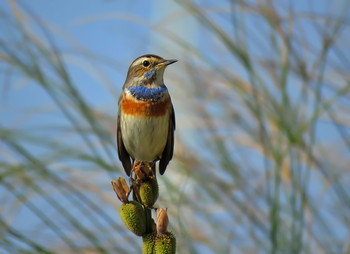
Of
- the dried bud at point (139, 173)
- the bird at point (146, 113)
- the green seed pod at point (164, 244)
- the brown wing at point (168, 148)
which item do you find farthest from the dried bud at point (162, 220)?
the brown wing at point (168, 148)

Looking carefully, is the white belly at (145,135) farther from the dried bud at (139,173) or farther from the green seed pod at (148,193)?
the green seed pod at (148,193)

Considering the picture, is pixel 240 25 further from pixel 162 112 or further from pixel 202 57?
pixel 162 112

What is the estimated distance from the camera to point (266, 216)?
4164 millimetres

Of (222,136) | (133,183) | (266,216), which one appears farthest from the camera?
(222,136)

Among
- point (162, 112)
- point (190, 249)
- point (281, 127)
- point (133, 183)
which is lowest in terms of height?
point (133, 183)

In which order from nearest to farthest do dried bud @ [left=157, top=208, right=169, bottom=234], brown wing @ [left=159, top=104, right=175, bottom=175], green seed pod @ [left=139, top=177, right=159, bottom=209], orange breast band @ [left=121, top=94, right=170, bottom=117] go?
dried bud @ [left=157, top=208, right=169, bottom=234] → green seed pod @ [left=139, top=177, right=159, bottom=209] → orange breast band @ [left=121, top=94, right=170, bottom=117] → brown wing @ [left=159, top=104, right=175, bottom=175]

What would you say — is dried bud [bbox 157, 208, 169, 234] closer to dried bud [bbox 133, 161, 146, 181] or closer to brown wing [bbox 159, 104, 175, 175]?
dried bud [bbox 133, 161, 146, 181]

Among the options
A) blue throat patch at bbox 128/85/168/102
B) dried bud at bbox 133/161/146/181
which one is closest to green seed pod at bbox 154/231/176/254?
dried bud at bbox 133/161/146/181

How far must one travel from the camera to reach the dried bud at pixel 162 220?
6.63 ft

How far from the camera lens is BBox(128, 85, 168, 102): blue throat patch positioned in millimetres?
2971

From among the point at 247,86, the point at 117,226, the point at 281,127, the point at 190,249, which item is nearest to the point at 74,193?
the point at 117,226

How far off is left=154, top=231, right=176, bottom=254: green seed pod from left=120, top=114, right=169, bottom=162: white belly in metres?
0.94

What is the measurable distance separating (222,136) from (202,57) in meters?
0.63

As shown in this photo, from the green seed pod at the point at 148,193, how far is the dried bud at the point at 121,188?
0.43 feet
